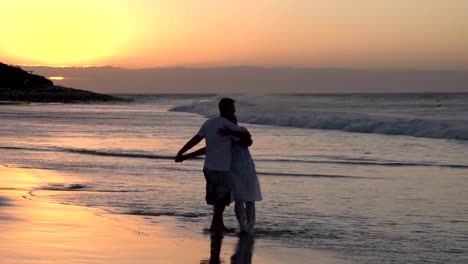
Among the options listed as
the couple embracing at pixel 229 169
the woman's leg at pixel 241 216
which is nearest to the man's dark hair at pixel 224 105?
the couple embracing at pixel 229 169

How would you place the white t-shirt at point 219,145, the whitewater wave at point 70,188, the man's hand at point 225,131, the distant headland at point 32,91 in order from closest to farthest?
the man's hand at point 225,131 → the white t-shirt at point 219,145 → the whitewater wave at point 70,188 → the distant headland at point 32,91

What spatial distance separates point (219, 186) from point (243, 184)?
11.2 inches

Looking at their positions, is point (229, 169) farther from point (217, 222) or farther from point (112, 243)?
point (112, 243)

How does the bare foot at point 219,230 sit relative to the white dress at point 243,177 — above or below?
below

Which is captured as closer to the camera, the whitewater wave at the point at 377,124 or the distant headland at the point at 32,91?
the whitewater wave at the point at 377,124

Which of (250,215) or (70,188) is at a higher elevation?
(250,215)

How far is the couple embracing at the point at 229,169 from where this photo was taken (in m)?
10.0

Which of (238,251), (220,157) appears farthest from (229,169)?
(238,251)

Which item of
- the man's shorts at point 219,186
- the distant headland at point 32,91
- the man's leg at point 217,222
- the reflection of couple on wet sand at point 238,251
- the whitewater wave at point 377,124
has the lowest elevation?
the reflection of couple on wet sand at point 238,251

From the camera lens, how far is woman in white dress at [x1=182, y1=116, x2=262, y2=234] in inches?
395

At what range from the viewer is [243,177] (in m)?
10.1

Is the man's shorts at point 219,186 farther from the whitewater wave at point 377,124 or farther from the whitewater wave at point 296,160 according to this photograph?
the whitewater wave at point 377,124

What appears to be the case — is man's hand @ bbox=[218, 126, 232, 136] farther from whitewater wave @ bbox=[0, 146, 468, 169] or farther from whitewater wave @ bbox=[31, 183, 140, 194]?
whitewater wave @ bbox=[0, 146, 468, 169]

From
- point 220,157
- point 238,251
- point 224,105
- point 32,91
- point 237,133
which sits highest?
point 32,91
